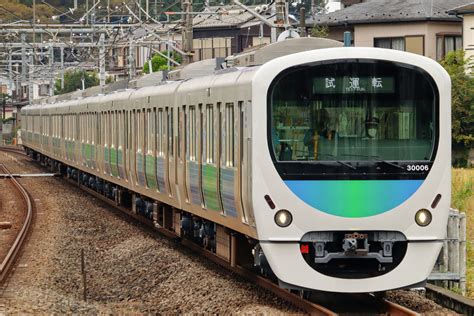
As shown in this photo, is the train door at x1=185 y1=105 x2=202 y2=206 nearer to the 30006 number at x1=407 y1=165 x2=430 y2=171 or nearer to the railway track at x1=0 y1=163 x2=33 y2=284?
the railway track at x1=0 y1=163 x2=33 y2=284

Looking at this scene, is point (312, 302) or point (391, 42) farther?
point (391, 42)

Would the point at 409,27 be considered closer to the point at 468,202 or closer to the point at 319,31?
the point at 319,31

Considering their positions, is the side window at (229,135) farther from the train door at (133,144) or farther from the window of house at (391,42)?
the window of house at (391,42)

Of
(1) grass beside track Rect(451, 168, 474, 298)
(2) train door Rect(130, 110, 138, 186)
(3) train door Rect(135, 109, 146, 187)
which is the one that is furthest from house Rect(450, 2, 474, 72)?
(3) train door Rect(135, 109, 146, 187)

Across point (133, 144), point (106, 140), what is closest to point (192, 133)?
point (133, 144)

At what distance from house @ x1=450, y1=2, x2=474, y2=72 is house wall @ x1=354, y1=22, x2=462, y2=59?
68.3 inches

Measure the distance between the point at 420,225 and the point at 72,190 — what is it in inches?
836

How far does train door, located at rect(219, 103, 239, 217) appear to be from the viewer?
12672 millimetres

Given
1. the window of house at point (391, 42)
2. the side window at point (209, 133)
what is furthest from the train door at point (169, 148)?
the window of house at point (391, 42)

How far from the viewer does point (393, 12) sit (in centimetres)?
4325

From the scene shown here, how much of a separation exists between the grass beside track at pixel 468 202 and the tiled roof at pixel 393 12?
14850 millimetres

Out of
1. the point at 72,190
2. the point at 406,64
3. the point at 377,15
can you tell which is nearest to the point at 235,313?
the point at 406,64

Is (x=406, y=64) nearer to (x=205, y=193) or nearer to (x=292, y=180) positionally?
(x=292, y=180)

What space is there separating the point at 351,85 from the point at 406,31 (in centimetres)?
3176
